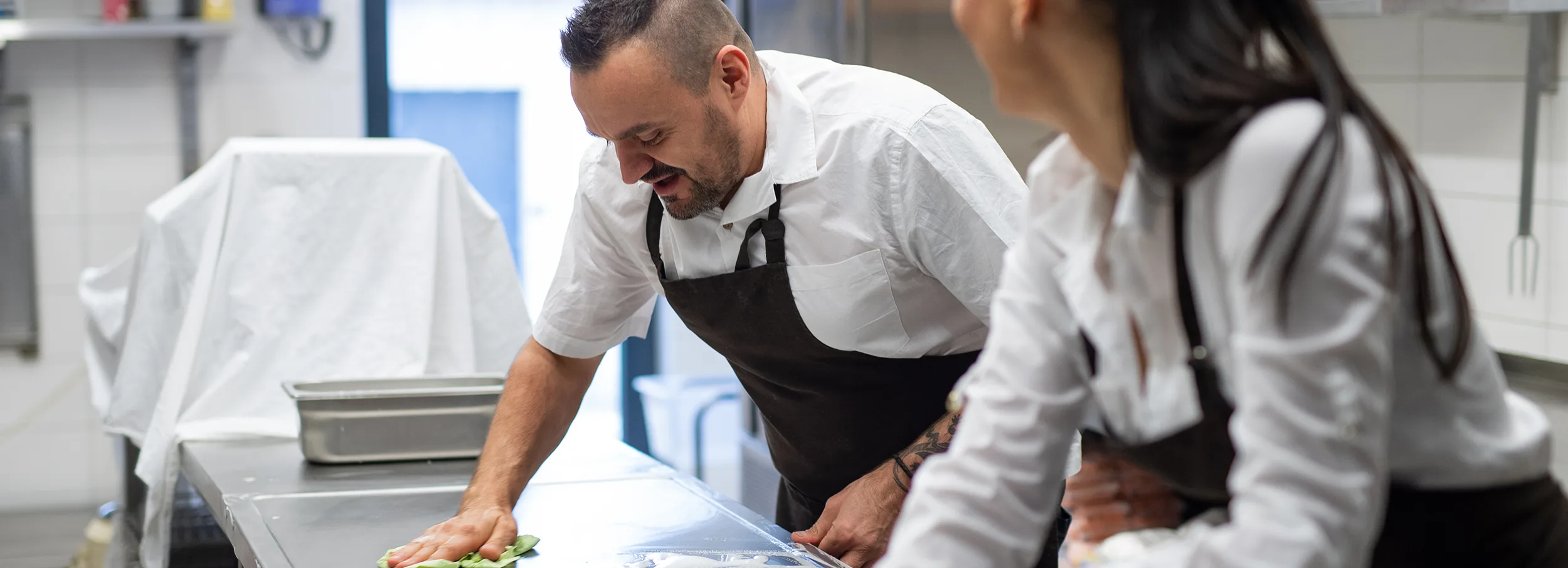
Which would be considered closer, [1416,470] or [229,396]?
[1416,470]

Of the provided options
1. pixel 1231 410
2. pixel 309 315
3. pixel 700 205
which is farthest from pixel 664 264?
pixel 1231 410

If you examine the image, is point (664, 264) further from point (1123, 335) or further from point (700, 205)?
point (1123, 335)

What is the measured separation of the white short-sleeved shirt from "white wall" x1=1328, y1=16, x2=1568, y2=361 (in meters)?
1.02

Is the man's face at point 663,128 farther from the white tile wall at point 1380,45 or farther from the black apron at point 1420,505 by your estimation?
the white tile wall at point 1380,45

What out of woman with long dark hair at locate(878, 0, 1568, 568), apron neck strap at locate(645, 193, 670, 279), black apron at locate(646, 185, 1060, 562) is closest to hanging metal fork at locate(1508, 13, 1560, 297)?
black apron at locate(646, 185, 1060, 562)

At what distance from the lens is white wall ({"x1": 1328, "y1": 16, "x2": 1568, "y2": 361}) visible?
→ 6.82 ft

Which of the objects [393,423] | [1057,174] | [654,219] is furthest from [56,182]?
[1057,174]

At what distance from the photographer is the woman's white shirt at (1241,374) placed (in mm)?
598

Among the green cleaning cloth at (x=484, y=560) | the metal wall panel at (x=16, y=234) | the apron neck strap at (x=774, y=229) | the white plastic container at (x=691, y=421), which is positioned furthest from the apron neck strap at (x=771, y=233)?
the metal wall panel at (x=16, y=234)

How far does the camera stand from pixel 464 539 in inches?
57.5

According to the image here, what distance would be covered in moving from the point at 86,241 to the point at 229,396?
1.81m

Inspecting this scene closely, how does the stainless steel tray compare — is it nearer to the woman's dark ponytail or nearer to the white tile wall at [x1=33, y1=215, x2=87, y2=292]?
the woman's dark ponytail

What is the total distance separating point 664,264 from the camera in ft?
5.66

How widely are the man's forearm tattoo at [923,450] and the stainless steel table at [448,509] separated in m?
0.14
